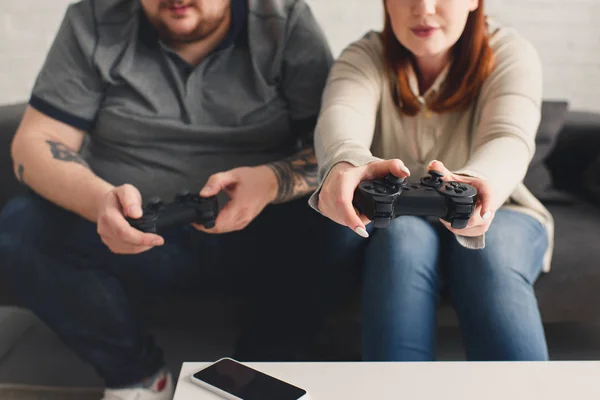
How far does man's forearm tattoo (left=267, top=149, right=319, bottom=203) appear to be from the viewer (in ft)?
4.04

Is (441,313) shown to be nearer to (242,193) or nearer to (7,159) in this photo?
(242,193)

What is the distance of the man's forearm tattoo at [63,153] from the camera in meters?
1.21

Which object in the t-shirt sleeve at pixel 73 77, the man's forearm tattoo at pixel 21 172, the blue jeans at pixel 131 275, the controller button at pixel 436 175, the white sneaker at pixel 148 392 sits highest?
the controller button at pixel 436 175

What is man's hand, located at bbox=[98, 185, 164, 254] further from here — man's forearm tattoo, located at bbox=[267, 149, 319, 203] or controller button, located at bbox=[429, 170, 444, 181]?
controller button, located at bbox=[429, 170, 444, 181]

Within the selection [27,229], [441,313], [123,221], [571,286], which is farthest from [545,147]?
[27,229]

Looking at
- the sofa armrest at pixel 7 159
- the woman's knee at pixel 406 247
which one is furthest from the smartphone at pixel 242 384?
the sofa armrest at pixel 7 159

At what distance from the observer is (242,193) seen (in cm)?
117

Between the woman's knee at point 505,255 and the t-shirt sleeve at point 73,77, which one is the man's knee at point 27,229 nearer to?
the t-shirt sleeve at point 73,77

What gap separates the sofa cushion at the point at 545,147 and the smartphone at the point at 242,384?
3.07 ft

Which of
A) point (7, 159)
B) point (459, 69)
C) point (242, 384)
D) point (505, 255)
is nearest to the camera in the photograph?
point (242, 384)

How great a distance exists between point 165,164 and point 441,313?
0.60 m

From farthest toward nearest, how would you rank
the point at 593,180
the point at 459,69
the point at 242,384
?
the point at 593,180 < the point at 459,69 < the point at 242,384

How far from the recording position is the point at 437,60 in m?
1.15

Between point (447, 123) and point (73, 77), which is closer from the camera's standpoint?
point (447, 123)
